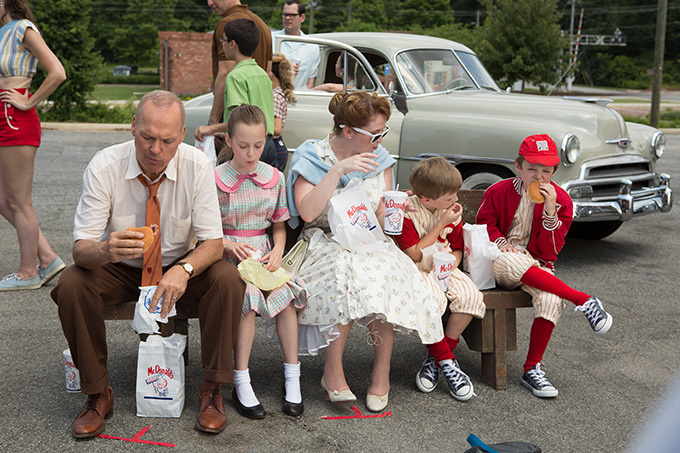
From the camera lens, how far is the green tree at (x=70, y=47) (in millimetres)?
16922

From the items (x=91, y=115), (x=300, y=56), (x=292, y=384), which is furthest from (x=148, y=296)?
(x=91, y=115)

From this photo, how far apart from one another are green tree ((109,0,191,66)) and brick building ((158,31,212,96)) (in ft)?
68.2

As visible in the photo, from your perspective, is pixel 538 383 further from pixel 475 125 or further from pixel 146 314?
pixel 475 125

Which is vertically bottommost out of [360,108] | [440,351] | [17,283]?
[17,283]

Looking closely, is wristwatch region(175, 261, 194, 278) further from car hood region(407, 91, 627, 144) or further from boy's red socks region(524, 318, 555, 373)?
car hood region(407, 91, 627, 144)

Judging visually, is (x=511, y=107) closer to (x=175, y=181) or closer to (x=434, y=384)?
(x=434, y=384)

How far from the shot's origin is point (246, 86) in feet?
15.9

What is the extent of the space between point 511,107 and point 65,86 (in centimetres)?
1421

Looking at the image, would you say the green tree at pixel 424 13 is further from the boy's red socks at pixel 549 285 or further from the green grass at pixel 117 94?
the boy's red socks at pixel 549 285

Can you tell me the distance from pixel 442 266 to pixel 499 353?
0.58 m

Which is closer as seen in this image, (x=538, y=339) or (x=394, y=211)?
(x=394, y=211)

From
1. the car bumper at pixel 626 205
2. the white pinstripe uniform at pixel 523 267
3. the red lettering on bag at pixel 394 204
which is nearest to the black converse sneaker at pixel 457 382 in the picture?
the white pinstripe uniform at pixel 523 267

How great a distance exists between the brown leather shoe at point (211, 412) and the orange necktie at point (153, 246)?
0.58 m

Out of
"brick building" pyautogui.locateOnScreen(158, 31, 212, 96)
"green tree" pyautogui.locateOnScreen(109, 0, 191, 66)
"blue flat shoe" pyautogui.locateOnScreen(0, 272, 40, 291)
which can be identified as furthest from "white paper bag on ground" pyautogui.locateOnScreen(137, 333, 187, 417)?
"green tree" pyautogui.locateOnScreen(109, 0, 191, 66)
